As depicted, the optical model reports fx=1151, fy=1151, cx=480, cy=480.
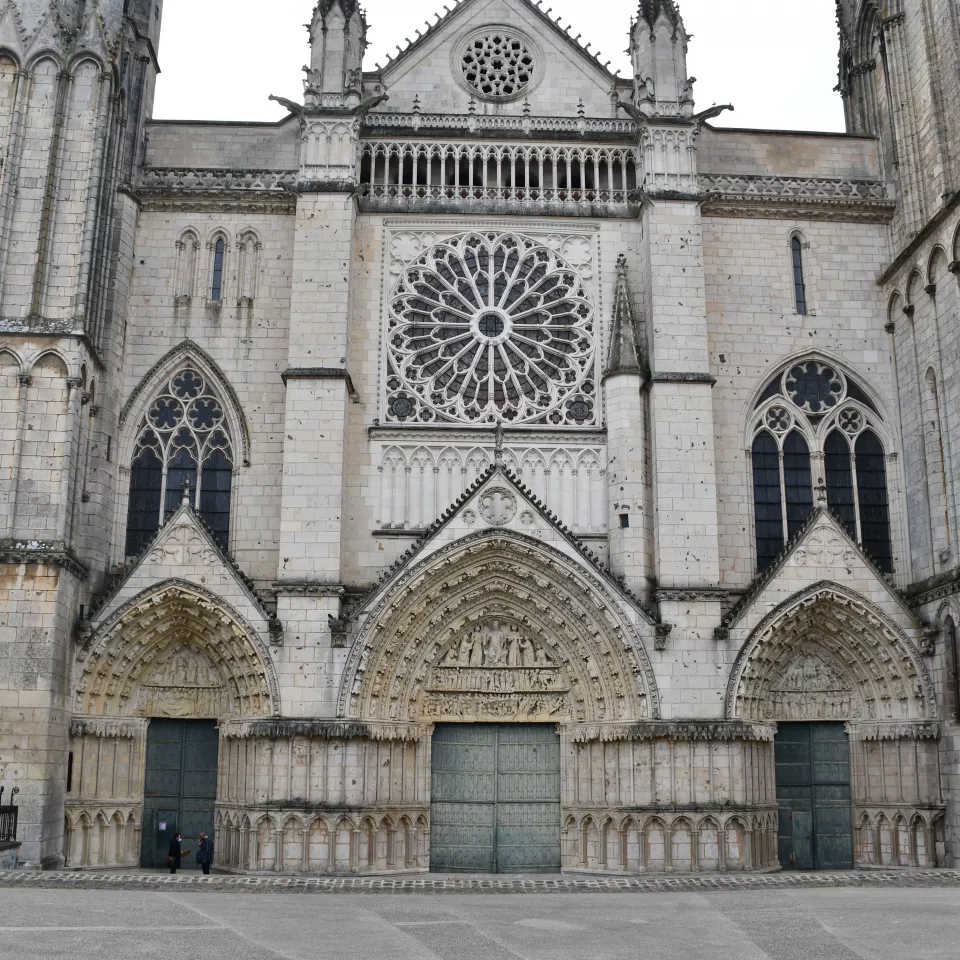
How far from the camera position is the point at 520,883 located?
55.1 feet

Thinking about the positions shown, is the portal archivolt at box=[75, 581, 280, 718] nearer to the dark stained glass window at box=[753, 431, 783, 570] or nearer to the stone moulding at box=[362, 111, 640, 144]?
the dark stained glass window at box=[753, 431, 783, 570]

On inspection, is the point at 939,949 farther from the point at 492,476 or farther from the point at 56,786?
the point at 56,786

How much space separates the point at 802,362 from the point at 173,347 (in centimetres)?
1194

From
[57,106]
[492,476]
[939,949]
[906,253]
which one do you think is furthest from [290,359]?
[939,949]

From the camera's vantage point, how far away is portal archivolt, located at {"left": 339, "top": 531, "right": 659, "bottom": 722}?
19109 mm

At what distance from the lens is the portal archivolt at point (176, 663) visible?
18.9m

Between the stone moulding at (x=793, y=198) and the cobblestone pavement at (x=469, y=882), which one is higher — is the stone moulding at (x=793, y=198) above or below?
above

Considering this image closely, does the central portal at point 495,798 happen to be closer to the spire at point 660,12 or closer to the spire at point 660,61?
the spire at point 660,61

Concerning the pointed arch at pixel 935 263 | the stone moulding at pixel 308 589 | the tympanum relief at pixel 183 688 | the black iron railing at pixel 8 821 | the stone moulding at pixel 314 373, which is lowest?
the black iron railing at pixel 8 821

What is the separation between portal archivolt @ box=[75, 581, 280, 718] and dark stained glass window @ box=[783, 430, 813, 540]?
32.6 feet

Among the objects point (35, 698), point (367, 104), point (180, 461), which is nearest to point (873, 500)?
point (367, 104)

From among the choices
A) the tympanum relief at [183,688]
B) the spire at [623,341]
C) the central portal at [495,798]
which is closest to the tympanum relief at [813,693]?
the central portal at [495,798]

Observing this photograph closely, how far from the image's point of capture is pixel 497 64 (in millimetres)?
23453

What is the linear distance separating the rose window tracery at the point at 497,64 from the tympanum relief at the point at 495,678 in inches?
426
